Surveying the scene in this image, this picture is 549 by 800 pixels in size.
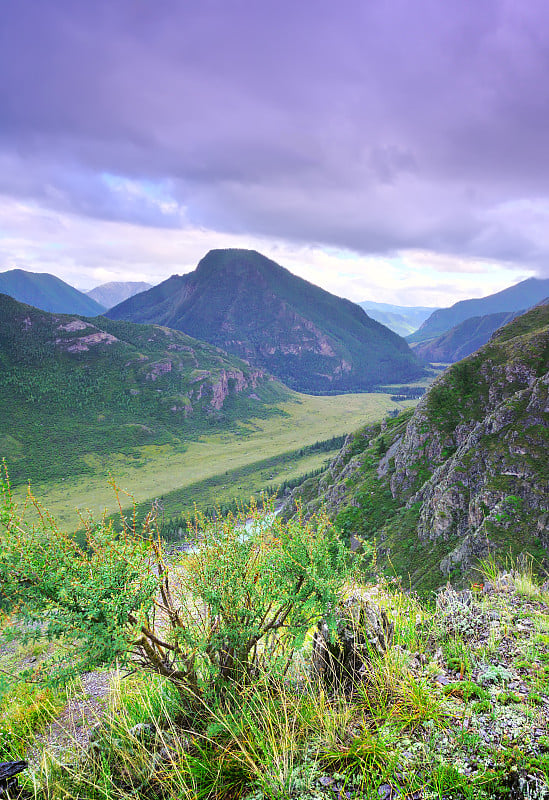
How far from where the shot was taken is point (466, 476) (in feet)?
138

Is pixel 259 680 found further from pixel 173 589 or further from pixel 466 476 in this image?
pixel 466 476

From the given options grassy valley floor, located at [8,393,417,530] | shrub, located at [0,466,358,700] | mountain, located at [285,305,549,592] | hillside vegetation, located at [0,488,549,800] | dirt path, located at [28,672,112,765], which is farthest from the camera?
grassy valley floor, located at [8,393,417,530]

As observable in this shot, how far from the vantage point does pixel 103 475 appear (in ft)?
561

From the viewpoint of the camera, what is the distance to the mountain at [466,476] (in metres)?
34.5

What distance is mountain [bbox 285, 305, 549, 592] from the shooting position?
3447 centimetres

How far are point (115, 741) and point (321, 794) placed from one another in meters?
3.58

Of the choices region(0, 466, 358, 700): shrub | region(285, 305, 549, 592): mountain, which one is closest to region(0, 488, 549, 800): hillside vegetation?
region(0, 466, 358, 700): shrub

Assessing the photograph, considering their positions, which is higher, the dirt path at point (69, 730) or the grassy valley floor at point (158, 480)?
the dirt path at point (69, 730)

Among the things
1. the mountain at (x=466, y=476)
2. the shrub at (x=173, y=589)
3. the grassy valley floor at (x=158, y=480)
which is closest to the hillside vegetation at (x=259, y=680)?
the shrub at (x=173, y=589)

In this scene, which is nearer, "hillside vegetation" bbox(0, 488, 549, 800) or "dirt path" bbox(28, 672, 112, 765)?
"hillside vegetation" bbox(0, 488, 549, 800)

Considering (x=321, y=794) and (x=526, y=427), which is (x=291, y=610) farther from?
(x=526, y=427)

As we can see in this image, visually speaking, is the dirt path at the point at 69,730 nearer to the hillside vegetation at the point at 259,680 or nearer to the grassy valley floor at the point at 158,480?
the hillside vegetation at the point at 259,680

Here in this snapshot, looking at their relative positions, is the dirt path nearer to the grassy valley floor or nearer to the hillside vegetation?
the hillside vegetation

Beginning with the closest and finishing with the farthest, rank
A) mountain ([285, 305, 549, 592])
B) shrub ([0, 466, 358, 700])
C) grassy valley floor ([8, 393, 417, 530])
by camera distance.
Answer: shrub ([0, 466, 358, 700]) → mountain ([285, 305, 549, 592]) → grassy valley floor ([8, 393, 417, 530])
